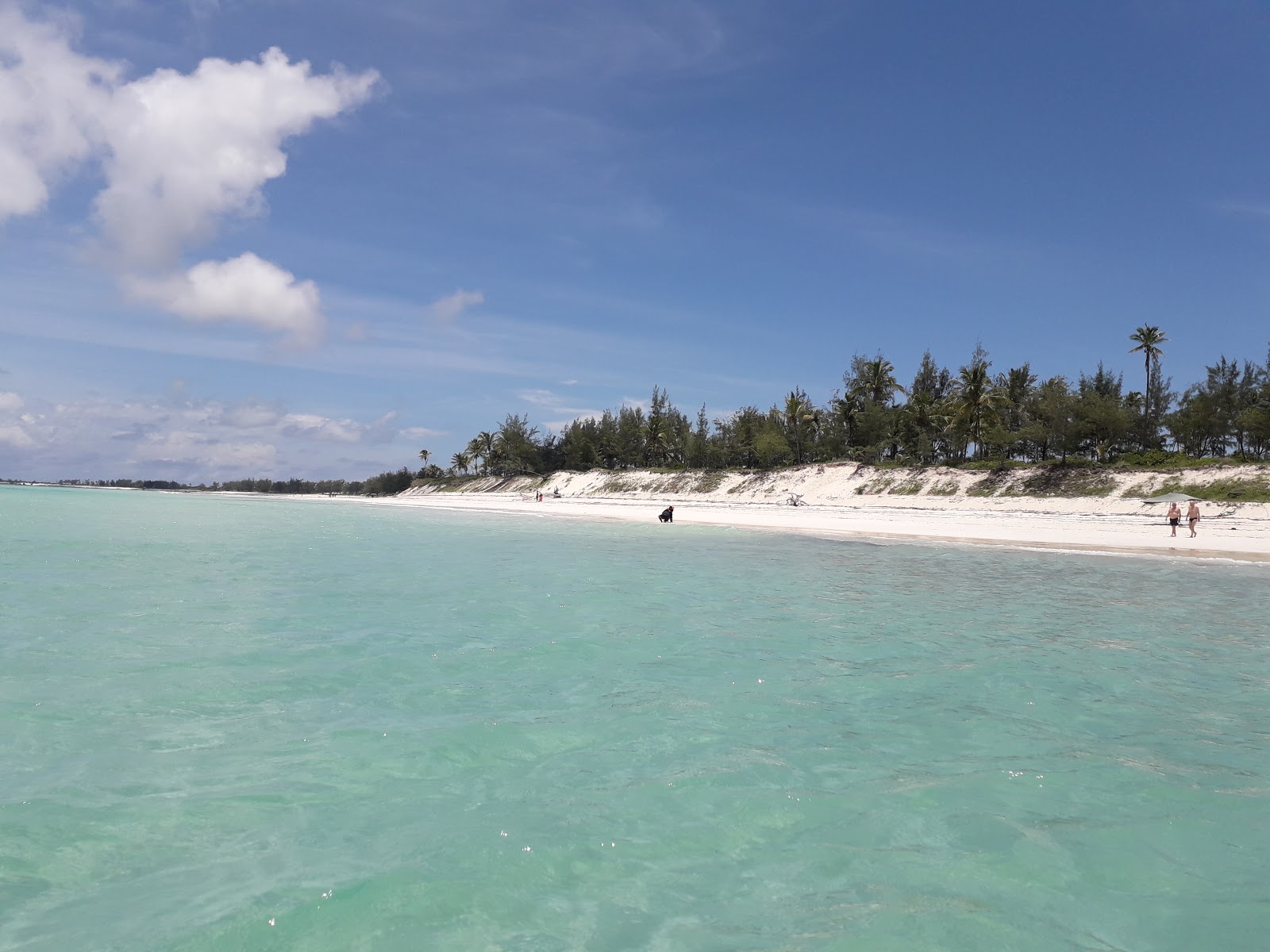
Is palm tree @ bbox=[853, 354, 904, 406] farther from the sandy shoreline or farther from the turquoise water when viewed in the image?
the turquoise water

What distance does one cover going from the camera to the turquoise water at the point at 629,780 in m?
4.31

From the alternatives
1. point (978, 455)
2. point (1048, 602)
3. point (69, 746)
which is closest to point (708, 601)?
point (1048, 602)

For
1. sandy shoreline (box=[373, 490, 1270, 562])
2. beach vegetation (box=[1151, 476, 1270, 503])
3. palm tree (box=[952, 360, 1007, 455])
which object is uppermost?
palm tree (box=[952, 360, 1007, 455])

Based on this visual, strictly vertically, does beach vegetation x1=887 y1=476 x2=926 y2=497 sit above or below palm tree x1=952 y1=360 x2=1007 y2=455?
below

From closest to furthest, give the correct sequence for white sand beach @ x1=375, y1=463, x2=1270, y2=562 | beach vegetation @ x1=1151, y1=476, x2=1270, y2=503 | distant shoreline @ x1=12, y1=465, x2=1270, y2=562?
distant shoreline @ x1=12, y1=465, x2=1270, y2=562
white sand beach @ x1=375, y1=463, x2=1270, y2=562
beach vegetation @ x1=1151, y1=476, x2=1270, y2=503

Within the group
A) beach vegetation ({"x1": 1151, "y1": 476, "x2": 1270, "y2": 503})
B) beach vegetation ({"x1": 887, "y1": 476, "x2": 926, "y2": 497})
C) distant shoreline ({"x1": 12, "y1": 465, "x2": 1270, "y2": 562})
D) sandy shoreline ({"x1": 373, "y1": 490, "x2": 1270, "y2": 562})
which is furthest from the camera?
beach vegetation ({"x1": 887, "y1": 476, "x2": 926, "y2": 497})

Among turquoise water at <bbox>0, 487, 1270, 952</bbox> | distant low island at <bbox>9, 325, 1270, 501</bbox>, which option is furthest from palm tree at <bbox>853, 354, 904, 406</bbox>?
turquoise water at <bbox>0, 487, 1270, 952</bbox>

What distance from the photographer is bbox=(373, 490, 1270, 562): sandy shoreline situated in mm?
30875

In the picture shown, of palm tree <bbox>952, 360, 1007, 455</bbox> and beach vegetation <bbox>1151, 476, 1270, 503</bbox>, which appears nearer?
beach vegetation <bbox>1151, 476, 1270, 503</bbox>

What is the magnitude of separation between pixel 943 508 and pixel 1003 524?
10679 mm

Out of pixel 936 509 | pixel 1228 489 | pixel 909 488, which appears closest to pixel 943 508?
pixel 936 509

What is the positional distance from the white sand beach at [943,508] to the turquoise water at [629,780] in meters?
21.8

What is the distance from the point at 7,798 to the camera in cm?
578

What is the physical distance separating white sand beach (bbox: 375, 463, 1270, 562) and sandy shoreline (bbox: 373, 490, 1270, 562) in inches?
2.9
